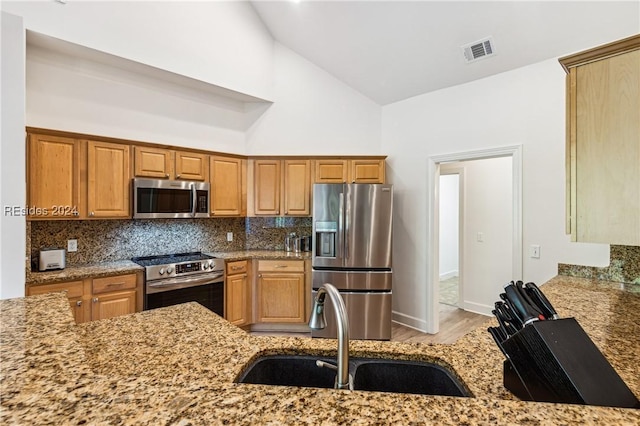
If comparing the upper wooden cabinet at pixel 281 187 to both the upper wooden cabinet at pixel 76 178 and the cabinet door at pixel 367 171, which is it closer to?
the cabinet door at pixel 367 171

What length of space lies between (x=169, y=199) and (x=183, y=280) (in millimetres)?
888

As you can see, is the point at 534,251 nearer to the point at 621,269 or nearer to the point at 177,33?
the point at 621,269

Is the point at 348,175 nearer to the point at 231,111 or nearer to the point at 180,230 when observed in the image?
the point at 231,111

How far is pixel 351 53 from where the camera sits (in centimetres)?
357

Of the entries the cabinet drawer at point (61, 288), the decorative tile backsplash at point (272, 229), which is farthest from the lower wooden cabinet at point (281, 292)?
the cabinet drawer at point (61, 288)

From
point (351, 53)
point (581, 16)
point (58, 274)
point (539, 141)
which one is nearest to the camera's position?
point (581, 16)

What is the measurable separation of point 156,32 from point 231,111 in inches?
46.1

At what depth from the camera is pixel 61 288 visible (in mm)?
2533

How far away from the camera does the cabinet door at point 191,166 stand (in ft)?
11.3

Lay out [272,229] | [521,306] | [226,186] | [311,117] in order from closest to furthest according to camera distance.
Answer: [521,306] → [226,186] → [311,117] → [272,229]

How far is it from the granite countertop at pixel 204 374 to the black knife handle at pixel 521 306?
0.20m

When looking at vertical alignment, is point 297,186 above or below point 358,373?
above

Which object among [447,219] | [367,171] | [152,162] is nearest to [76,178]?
[152,162]

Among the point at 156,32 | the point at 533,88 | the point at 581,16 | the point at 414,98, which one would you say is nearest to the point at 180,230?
the point at 156,32
